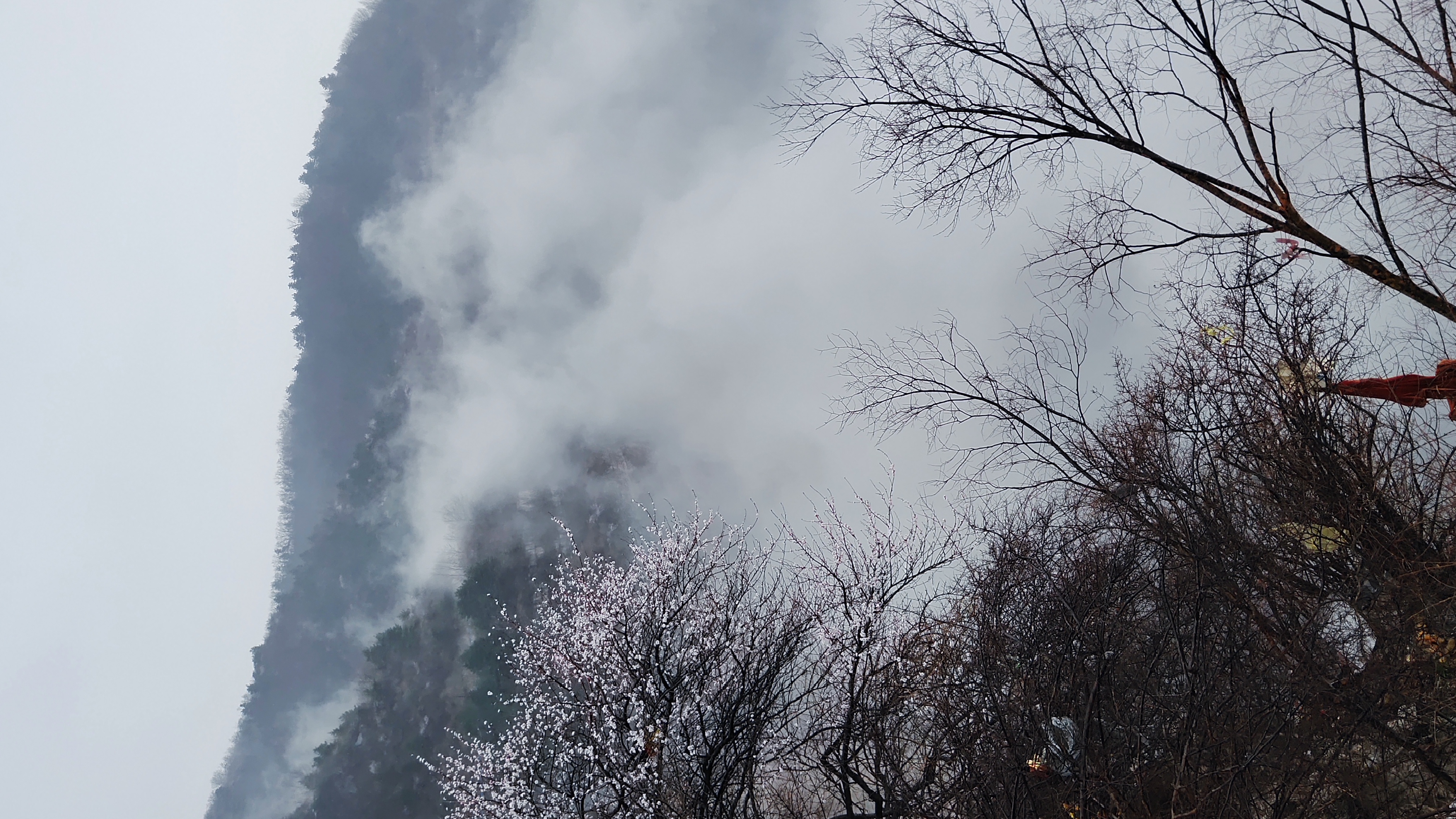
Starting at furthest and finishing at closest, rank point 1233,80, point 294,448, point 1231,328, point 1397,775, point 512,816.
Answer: point 294,448 → point 512,816 → point 1231,328 → point 1397,775 → point 1233,80

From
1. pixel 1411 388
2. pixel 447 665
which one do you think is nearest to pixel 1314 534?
pixel 1411 388

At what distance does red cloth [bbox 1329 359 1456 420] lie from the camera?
464 centimetres

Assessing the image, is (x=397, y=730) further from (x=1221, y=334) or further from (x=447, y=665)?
(x=1221, y=334)

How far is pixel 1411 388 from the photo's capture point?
4891 millimetres

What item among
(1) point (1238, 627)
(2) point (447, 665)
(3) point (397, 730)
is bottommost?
(1) point (1238, 627)

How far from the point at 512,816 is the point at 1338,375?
12781mm

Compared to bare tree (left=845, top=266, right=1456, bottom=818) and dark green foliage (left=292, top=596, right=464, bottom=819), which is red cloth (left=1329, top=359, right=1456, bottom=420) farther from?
dark green foliage (left=292, top=596, right=464, bottom=819)

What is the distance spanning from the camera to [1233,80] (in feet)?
13.5

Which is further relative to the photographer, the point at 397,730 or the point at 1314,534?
the point at 397,730

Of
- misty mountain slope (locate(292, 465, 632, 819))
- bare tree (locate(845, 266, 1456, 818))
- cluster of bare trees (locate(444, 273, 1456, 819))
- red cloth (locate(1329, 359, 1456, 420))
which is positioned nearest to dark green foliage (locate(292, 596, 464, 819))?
misty mountain slope (locate(292, 465, 632, 819))

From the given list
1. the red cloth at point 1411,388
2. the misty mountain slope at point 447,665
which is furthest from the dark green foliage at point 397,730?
the red cloth at point 1411,388

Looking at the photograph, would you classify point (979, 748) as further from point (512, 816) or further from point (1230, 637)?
point (512, 816)

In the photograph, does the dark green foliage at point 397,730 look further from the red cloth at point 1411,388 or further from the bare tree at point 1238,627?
the red cloth at point 1411,388

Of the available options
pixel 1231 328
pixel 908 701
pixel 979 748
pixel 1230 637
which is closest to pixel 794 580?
pixel 908 701
